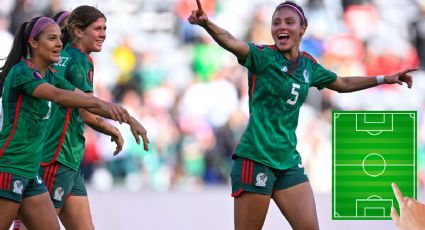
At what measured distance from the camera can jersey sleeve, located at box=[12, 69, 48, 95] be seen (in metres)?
5.52

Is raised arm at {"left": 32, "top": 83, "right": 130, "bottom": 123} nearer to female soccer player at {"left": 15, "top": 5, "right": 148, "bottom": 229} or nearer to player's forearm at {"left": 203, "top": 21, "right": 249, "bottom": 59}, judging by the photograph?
player's forearm at {"left": 203, "top": 21, "right": 249, "bottom": 59}

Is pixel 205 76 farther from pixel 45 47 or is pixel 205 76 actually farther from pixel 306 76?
pixel 45 47

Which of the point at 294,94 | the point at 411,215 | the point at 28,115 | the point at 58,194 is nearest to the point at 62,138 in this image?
the point at 58,194

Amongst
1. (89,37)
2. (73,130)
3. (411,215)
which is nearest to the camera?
→ (411,215)

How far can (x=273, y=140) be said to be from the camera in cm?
615

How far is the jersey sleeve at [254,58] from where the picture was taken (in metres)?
6.05

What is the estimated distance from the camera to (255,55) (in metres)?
6.07

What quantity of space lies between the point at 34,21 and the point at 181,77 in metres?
8.06

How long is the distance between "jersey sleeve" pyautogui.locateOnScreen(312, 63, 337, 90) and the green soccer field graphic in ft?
5.96

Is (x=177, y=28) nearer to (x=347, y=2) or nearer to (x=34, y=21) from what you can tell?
(x=347, y=2)

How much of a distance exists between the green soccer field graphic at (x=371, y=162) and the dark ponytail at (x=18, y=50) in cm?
338

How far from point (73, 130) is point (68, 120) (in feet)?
0.30

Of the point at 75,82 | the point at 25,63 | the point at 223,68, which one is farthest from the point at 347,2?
the point at 25,63

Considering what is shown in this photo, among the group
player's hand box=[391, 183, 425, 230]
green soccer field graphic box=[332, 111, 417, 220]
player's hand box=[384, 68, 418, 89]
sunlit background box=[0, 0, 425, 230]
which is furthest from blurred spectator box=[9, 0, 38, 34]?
player's hand box=[391, 183, 425, 230]
